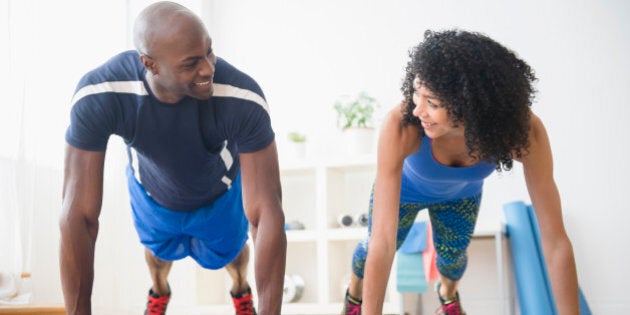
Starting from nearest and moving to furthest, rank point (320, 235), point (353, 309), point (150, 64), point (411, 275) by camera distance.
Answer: point (150, 64) < point (353, 309) < point (411, 275) < point (320, 235)

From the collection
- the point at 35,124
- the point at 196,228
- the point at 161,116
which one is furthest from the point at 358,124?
the point at 161,116

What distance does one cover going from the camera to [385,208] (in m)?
1.64

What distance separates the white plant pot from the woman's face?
2.32 m

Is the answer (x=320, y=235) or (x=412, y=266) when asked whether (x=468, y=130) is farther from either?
(x=320, y=235)

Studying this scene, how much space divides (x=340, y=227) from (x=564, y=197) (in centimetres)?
132

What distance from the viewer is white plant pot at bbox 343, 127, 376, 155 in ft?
13.0

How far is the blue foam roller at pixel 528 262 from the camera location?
119 inches

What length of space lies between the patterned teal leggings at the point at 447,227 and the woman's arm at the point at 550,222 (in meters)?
0.53

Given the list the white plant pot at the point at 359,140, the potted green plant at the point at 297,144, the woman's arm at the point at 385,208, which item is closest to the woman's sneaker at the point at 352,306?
the woman's arm at the point at 385,208

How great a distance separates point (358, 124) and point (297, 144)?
43 centimetres

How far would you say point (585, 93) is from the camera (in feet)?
12.6

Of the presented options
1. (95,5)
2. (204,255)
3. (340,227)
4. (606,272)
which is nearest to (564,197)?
(606,272)

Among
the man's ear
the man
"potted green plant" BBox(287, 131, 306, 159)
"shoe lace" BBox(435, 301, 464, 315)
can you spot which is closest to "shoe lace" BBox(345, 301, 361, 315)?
"shoe lace" BBox(435, 301, 464, 315)

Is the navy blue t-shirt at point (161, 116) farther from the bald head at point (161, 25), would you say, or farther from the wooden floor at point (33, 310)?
the wooden floor at point (33, 310)
